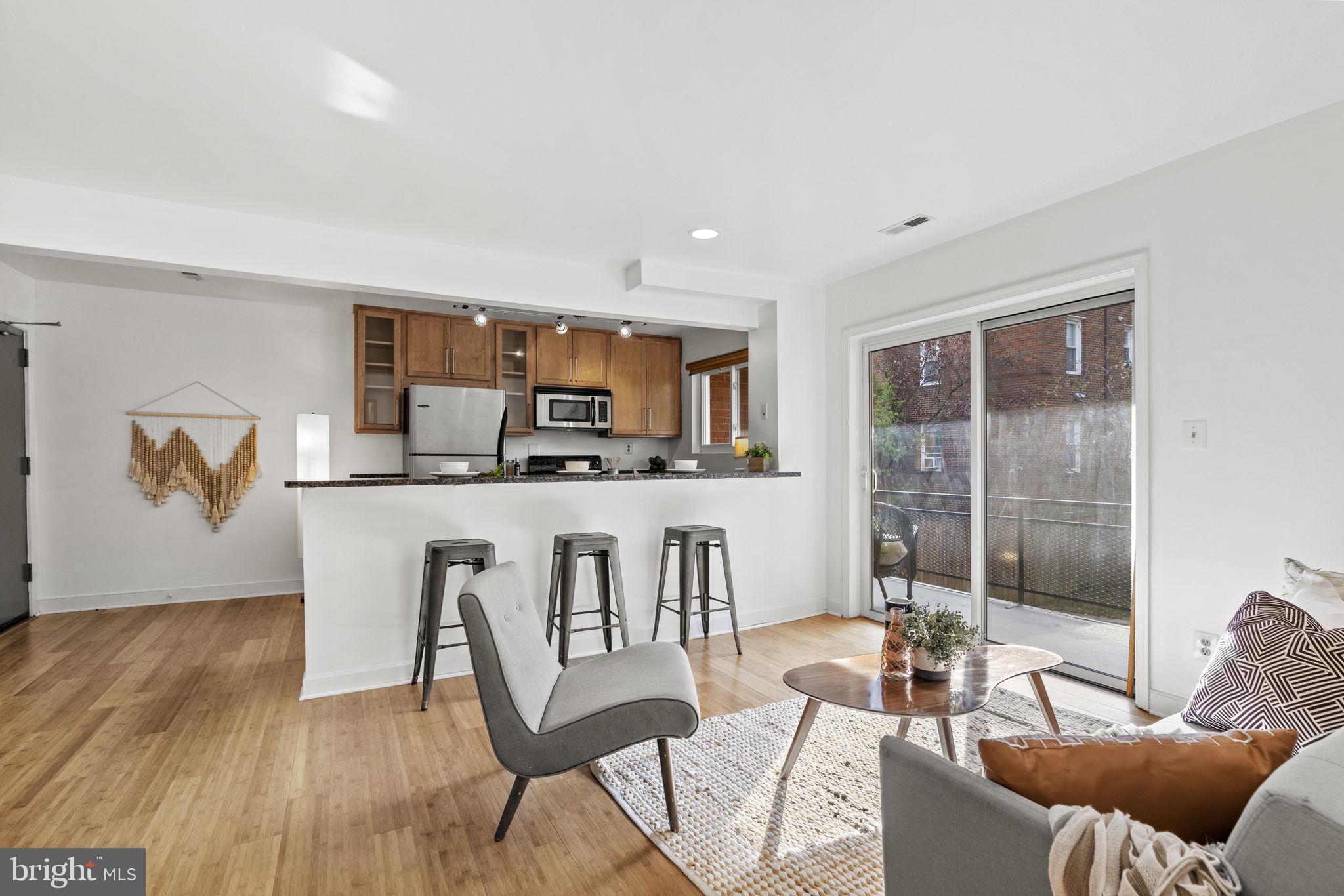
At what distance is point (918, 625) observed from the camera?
7.49 feet

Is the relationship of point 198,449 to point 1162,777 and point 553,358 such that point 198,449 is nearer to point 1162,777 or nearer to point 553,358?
point 553,358

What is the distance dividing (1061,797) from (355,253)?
153 inches

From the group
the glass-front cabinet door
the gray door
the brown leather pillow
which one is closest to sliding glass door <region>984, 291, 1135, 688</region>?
the brown leather pillow

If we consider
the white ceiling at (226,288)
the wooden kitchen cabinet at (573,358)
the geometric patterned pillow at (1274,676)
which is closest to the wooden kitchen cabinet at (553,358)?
the wooden kitchen cabinet at (573,358)

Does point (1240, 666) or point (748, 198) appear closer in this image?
point (1240, 666)

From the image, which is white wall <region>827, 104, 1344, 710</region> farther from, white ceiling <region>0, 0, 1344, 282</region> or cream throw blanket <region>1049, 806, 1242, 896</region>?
cream throw blanket <region>1049, 806, 1242, 896</region>

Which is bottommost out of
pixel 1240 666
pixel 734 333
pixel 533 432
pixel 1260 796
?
pixel 1240 666

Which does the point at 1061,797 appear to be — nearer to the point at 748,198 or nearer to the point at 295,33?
the point at 295,33

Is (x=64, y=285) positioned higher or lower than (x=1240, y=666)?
higher

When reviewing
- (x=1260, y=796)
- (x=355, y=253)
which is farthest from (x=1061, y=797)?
(x=355, y=253)

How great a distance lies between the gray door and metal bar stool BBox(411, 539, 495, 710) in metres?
3.25

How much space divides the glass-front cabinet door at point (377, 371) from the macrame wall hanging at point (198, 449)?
885mm

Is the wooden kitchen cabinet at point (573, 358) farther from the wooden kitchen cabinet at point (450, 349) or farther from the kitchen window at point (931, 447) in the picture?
the kitchen window at point (931, 447)

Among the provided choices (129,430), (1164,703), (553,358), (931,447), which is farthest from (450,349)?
(1164,703)
